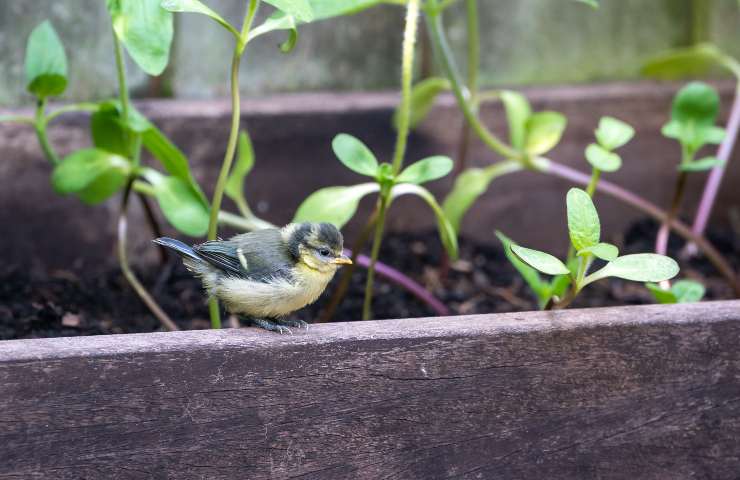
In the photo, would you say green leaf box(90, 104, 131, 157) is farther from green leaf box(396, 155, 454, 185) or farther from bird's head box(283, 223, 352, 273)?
green leaf box(396, 155, 454, 185)

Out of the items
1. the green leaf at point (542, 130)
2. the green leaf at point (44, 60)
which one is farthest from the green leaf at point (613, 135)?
the green leaf at point (44, 60)

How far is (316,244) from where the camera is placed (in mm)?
1967

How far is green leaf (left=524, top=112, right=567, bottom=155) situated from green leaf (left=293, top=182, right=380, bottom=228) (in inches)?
22.0

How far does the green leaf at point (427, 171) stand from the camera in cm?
184

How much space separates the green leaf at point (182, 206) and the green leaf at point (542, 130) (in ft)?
2.98

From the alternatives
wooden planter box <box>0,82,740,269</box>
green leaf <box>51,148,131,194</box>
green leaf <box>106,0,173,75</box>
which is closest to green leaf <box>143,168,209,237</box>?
green leaf <box>51,148,131,194</box>

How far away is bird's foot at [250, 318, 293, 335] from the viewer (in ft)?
5.55

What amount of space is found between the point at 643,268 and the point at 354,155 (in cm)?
63

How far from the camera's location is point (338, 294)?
2.20 m

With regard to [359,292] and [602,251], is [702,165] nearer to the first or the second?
[602,251]

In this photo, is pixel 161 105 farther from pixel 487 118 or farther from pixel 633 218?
pixel 633 218

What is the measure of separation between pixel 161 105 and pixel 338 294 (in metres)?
0.93

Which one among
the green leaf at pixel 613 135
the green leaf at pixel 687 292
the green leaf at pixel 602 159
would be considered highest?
the green leaf at pixel 613 135

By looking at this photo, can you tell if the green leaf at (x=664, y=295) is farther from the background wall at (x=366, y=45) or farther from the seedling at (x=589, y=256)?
the background wall at (x=366, y=45)
